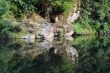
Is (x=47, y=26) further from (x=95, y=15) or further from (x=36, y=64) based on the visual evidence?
(x=36, y=64)

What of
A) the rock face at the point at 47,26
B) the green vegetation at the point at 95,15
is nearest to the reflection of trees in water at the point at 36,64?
the rock face at the point at 47,26

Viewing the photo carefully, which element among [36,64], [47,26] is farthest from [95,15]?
[36,64]

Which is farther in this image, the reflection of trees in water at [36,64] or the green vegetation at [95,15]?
the green vegetation at [95,15]

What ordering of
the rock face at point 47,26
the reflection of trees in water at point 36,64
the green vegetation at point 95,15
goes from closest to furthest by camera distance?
1. the reflection of trees in water at point 36,64
2. the rock face at point 47,26
3. the green vegetation at point 95,15

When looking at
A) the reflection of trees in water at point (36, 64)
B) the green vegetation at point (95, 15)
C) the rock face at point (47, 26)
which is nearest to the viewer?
the reflection of trees in water at point (36, 64)

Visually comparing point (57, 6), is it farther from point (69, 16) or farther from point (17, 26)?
point (17, 26)

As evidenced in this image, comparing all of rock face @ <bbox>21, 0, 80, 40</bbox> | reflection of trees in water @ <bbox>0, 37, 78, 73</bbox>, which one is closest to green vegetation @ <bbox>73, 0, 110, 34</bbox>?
rock face @ <bbox>21, 0, 80, 40</bbox>

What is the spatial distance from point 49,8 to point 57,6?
3.41ft

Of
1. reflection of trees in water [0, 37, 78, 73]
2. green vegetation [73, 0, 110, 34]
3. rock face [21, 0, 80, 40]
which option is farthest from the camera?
green vegetation [73, 0, 110, 34]

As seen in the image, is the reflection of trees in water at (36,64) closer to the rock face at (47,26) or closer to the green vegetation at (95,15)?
the rock face at (47,26)

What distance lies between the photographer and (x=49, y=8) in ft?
→ 129

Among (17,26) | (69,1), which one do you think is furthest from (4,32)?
(69,1)

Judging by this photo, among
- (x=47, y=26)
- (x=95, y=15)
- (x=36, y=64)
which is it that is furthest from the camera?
(x=95, y=15)

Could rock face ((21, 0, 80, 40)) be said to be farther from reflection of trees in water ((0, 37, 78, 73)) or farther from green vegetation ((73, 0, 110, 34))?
reflection of trees in water ((0, 37, 78, 73))
